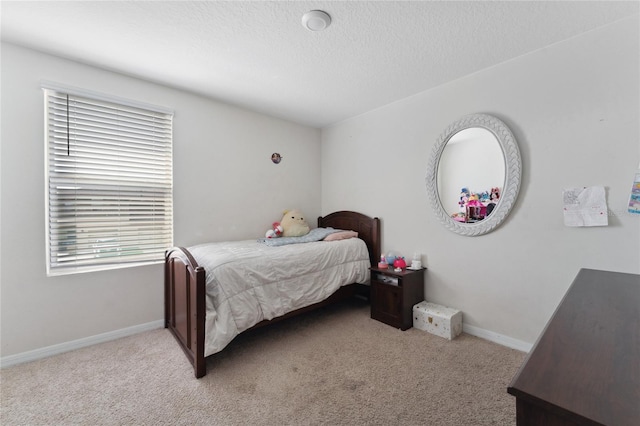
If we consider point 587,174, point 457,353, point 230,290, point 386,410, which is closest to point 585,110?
point 587,174

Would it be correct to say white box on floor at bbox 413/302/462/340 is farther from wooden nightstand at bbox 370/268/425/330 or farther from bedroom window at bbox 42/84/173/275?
bedroom window at bbox 42/84/173/275

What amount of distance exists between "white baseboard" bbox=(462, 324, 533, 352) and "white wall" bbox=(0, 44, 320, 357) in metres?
2.40

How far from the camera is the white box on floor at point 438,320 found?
2322 mm

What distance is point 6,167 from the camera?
1948 millimetres

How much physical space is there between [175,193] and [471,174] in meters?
2.81

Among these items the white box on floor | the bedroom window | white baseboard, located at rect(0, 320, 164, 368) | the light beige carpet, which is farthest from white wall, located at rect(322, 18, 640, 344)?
white baseboard, located at rect(0, 320, 164, 368)

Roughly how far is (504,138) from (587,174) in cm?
59

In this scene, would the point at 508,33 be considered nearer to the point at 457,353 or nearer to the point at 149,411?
the point at 457,353

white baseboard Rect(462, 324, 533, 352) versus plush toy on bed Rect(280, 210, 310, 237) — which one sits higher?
plush toy on bed Rect(280, 210, 310, 237)

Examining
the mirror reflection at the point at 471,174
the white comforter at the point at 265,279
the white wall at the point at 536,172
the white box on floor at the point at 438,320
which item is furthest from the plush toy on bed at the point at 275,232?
the mirror reflection at the point at 471,174

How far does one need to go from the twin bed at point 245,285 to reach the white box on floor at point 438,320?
2.23 ft

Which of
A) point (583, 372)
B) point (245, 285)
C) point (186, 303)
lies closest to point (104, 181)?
point (186, 303)

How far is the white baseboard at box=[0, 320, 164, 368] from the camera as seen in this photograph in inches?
77.3

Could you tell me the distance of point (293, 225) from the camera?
10.8 ft
